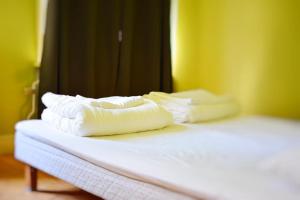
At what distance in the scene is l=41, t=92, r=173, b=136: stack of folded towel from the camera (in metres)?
1.37

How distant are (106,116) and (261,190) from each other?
77 centimetres

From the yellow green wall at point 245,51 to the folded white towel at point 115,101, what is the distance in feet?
1.11

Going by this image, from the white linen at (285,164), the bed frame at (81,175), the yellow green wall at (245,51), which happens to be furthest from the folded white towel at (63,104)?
the white linen at (285,164)

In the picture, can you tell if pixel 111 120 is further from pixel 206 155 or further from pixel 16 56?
pixel 16 56

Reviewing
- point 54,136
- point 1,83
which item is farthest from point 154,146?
point 1,83

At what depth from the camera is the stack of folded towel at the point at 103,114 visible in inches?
54.1

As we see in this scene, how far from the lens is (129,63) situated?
5.23 ft

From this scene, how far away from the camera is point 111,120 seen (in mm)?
1407

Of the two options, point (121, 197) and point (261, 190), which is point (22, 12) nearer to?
point (121, 197)

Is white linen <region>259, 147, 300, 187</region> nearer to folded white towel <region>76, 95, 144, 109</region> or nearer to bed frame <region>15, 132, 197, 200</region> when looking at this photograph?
bed frame <region>15, 132, 197, 200</region>

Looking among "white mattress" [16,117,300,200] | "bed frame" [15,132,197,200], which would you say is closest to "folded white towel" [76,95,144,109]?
"white mattress" [16,117,300,200]

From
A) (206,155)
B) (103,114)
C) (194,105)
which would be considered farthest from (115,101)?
(206,155)

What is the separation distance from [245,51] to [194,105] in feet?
1.69

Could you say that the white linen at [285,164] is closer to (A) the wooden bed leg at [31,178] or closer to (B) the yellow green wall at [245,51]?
(B) the yellow green wall at [245,51]
